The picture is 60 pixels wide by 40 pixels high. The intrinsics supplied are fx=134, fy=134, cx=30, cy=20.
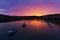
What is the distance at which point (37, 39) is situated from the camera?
1606 inches

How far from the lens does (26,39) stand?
1596 inches

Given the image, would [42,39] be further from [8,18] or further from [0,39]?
[8,18]

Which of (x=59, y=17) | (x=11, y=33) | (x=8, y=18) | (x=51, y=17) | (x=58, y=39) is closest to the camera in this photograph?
(x=58, y=39)

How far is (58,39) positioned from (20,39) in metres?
11.3

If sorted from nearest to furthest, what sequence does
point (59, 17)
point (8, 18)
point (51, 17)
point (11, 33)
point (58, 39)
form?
point (58, 39)
point (11, 33)
point (59, 17)
point (51, 17)
point (8, 18)

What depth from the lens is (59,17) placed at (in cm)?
12300

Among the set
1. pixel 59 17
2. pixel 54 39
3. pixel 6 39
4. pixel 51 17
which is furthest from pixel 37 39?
pixel 51 17

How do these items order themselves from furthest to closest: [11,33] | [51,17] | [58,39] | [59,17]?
[51,17] < [59,17] < [11,33] < [58,39]

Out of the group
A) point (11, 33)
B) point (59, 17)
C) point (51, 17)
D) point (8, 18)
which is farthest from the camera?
point (8, 18)

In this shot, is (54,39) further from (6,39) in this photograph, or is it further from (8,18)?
(8,18)

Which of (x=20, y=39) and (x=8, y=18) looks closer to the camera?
(x=20, y=39)

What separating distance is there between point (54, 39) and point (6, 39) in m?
14.6

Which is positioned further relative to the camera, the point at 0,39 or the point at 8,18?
the point at 8,18

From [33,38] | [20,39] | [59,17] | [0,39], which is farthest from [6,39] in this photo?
[59,17]
